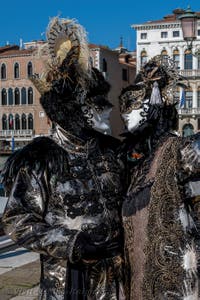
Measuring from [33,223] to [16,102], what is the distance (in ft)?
161

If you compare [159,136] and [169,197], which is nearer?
[169,197]

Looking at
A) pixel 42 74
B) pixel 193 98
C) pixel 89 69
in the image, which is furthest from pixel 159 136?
pixel 193 98

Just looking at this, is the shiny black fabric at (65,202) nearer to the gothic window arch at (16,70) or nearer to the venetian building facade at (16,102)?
the venetian building facade at (16,102)

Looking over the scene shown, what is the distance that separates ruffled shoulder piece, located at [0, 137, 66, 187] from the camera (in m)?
2.06

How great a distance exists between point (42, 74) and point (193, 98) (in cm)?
4505

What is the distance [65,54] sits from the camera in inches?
87.1

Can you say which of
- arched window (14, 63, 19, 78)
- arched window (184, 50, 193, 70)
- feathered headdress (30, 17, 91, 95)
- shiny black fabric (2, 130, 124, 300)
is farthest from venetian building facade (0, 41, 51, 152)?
shiny black fabric (2, 130, 124, 300)

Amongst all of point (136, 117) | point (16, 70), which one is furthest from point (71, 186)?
point (16, 70)

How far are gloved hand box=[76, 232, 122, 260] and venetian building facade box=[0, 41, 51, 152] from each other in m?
46.1

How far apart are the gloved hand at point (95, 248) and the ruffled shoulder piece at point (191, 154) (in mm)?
425

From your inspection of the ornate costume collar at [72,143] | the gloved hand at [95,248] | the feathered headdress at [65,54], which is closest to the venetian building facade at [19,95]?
the feathered headdress at [65,54]

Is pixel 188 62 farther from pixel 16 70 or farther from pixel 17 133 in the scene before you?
pixel 17 133

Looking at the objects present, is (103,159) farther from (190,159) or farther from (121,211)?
(190,159)

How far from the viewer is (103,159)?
7.18ft
